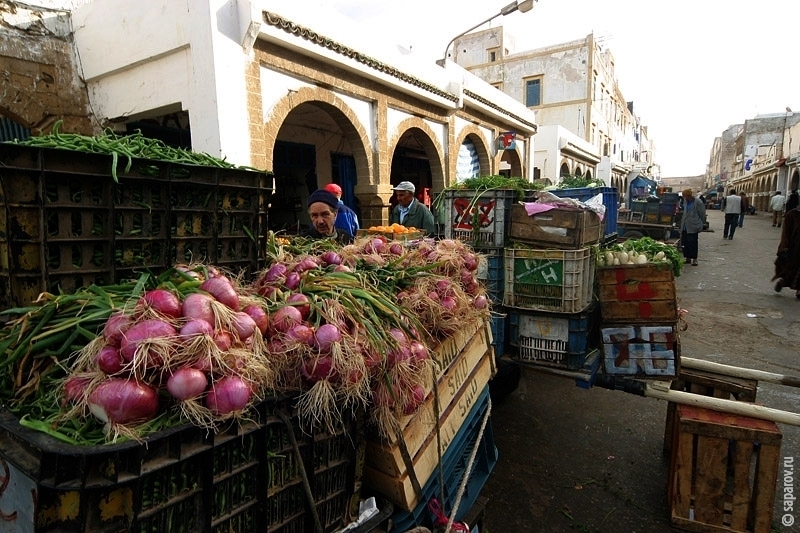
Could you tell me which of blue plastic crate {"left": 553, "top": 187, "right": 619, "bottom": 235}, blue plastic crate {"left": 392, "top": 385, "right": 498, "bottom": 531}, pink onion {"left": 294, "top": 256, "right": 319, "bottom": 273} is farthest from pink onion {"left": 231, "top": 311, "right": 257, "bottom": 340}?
blue plastic crate {"left": 553, "top": 187, "right": 619, "bottom": 235}

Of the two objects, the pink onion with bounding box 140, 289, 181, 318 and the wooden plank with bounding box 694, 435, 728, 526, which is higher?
the pink onion with bounding box 140, 289, 181, 318

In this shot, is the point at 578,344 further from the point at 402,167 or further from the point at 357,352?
the point at 402,167

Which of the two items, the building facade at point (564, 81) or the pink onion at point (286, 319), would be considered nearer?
the pink onion at point (286, 319)

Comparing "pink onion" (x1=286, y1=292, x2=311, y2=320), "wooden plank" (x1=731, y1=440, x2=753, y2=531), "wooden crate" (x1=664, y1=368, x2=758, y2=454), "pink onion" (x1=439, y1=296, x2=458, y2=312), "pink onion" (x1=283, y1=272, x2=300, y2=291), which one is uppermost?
"pink onion" (x1=283, y1=272, x2=300, y2=291)

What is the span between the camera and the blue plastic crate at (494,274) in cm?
375

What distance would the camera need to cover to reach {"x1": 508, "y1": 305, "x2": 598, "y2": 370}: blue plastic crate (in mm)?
3438

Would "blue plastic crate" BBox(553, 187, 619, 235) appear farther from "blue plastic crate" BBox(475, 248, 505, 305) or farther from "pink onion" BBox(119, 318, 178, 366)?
"pink onion" BBox(119, 318, 178, 366)

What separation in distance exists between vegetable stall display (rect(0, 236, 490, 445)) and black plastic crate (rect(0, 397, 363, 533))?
0.17ft


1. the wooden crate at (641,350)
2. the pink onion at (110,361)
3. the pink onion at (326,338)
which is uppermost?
the pink onion at (110,361)

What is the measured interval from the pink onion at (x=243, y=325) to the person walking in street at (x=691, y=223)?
40.5 ft

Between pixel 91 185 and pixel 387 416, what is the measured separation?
1.46 meters

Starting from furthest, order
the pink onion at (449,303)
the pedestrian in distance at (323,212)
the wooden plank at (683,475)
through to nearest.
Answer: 1. the pedestrian in distance at (323,212)
2. the wooden plank at (683,475)
3. the pink onion at (449,303)

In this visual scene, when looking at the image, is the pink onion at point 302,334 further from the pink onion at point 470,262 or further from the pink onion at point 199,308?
the pink onion at point 470,262

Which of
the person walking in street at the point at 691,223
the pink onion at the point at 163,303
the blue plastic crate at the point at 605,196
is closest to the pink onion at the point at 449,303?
the pink onion at the point at 163,303
